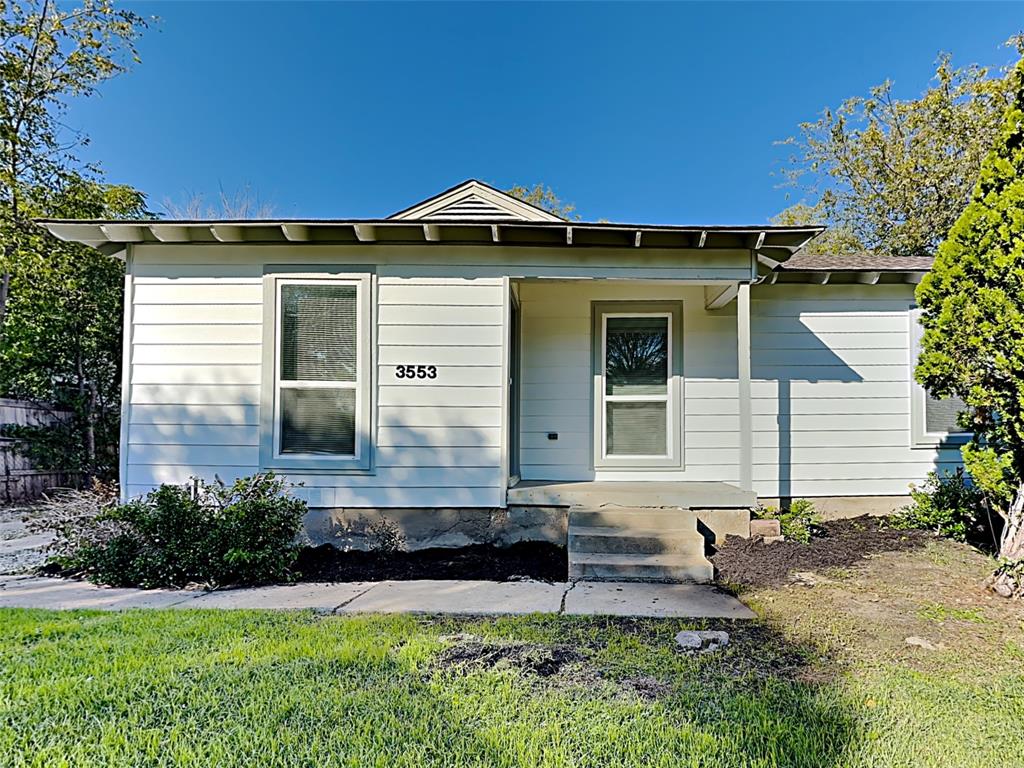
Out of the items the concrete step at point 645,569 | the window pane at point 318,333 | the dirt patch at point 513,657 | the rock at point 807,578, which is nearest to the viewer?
the dirt patch at point 513,657

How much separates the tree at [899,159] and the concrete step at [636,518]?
13.8 metres

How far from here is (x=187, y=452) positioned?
5.46 m

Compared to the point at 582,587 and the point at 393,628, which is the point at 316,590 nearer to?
the point at 393,628

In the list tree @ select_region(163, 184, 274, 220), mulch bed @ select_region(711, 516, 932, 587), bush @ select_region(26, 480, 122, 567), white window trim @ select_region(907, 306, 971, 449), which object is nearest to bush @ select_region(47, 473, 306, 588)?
bush @ select_region(26, 480, 122, 567)

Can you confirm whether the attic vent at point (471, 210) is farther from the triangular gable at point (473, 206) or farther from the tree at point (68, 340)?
the tree at point (68, 340)

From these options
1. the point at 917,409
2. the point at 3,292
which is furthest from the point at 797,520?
the point at 3,292

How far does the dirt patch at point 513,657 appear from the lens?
9.09 feet

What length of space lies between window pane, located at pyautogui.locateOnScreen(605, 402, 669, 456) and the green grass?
3317 mm

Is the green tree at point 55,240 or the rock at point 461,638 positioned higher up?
the green tree at point 55,240

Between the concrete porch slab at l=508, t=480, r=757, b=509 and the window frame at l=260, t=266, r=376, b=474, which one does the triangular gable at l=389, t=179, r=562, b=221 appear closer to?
the window frame at l=260, t=266, r=376, b=474

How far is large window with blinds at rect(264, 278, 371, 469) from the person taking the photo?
5430 millimetres

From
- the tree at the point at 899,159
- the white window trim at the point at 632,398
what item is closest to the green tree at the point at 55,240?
the white window trim at the point at 632,398

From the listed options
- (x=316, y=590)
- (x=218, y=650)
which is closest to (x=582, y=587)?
(x=316, y=590)

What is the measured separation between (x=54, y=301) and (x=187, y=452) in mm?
5062
